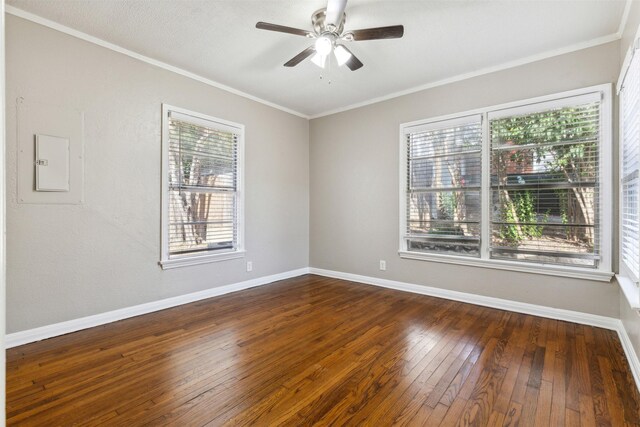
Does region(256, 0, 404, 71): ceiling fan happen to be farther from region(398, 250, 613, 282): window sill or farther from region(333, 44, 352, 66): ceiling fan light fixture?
region(398, 250, 613, 282): window sill

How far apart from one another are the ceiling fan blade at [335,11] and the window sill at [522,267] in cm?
280

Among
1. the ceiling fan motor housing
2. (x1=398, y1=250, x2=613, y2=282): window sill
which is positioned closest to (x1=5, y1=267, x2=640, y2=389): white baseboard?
(x1=398, y1=250, x2=613, y2=282): window sill

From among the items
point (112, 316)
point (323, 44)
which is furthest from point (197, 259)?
point (323, 44)

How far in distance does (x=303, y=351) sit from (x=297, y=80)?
3007mm

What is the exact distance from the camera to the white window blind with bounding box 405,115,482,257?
356cm

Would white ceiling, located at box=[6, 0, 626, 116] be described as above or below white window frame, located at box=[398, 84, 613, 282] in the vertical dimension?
above

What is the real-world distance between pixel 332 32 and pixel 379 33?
37cm

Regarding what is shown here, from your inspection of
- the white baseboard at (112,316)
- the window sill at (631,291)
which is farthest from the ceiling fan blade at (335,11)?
the white baseboard at (112,316)

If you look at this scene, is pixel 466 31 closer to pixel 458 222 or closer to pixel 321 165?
pixel 458 222

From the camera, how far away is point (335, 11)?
7.03 feet

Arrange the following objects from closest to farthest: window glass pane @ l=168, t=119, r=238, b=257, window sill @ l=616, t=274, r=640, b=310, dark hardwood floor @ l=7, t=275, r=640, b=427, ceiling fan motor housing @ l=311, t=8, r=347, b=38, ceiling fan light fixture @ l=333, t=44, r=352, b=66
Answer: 1. dark hardwood floor @ l=7, t=275, r=640, b=427
2. window sill @ l=616, t=274, r=640, b=310
3. ceiling fan motor housing @ l=311, t=8, r=347, b=38
4. ceiling fan light fixture @ l=333, t=44, r=352, b=66
5. window glass pane @ l=168, t=119, r=238, b=257

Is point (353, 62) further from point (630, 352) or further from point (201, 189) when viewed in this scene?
point (630, 352)

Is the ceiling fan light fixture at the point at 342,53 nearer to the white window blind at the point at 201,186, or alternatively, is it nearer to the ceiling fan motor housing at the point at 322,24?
the ceiling fan motor housing at the point at 322,24

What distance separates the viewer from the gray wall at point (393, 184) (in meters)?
2.92
